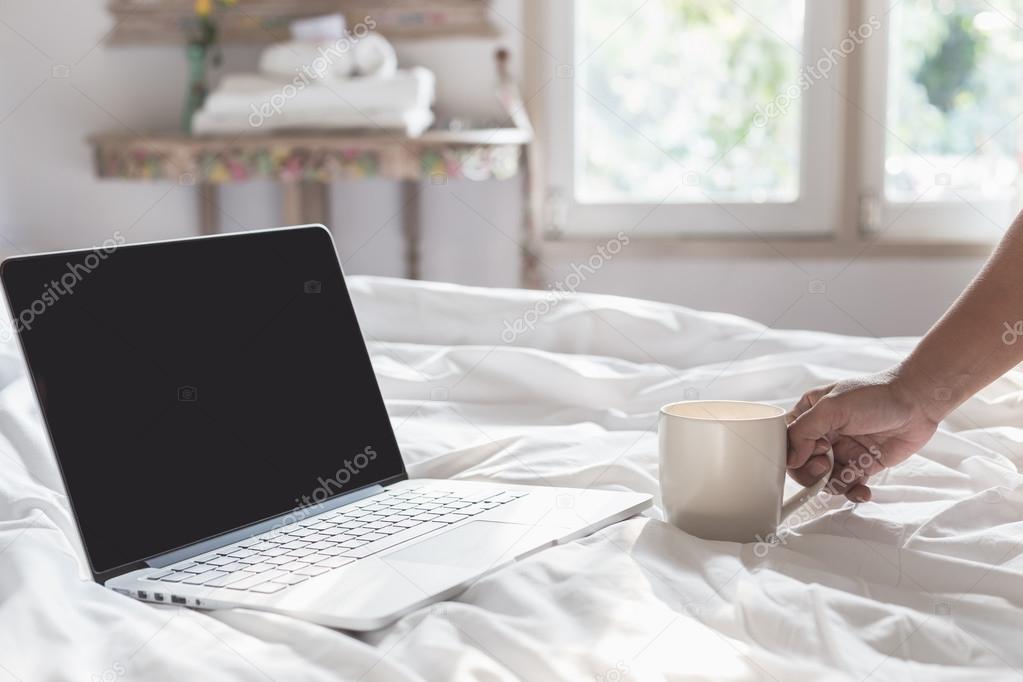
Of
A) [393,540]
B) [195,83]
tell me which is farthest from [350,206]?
[393,540]

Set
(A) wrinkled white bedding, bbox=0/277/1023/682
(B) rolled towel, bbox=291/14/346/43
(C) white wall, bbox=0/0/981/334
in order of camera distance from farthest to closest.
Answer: (C) white wall, bbox=0/0/981/334 → (B) rolled towel, bbox=291/14/346/43 → (A) wrinkled white bedding, bbox=0/277/1023/682

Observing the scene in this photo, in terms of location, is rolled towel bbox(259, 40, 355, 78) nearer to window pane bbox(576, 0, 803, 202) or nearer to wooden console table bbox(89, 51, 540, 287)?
wooden console table bbox(89, 51, 540, 287)

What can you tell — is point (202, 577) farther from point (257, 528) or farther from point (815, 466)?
point (815, 466)

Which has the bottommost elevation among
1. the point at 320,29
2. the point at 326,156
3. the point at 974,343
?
the point at 974,343

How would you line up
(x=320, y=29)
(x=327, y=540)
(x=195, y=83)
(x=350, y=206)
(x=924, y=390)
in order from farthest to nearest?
(x=350, y=206) → (x=195, y=83) → (x=320, y=29) → (x=924, y=390) → (x=327, y=540)

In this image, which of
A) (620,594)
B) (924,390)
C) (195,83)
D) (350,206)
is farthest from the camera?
(350,206)

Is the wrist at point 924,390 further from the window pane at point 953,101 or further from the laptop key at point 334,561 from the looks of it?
the window pane at point 953,101

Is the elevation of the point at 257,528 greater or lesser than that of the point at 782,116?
lesser

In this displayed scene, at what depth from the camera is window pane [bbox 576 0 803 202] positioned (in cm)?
239

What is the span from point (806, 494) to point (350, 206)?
6.31ft

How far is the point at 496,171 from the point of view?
7.29 feet

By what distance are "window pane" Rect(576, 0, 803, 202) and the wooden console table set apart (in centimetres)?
22

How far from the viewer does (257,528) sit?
711 mm

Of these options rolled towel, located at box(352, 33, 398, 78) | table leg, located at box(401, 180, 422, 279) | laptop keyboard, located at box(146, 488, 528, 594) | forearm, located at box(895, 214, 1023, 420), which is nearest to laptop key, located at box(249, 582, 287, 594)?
laptop keyboard, located at box(146, 488, 528, 594)
